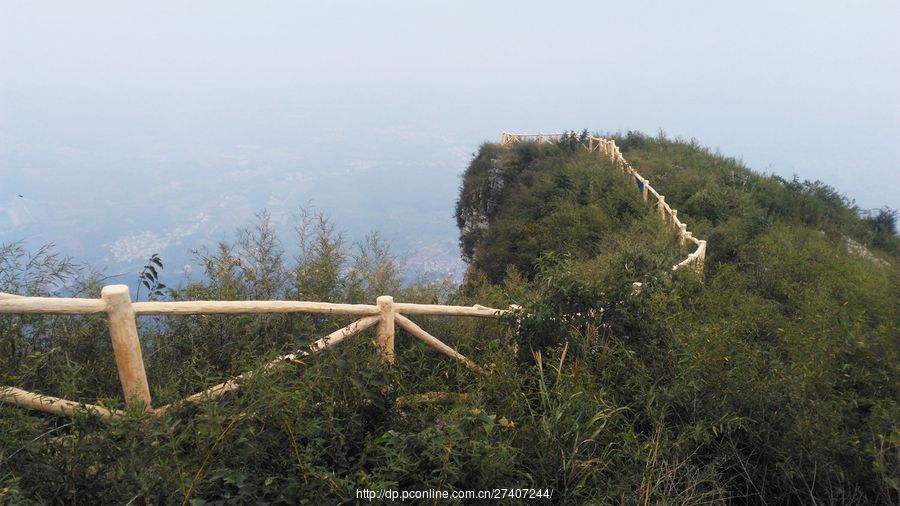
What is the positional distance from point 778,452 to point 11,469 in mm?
4081

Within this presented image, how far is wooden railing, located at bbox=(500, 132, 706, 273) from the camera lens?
348 inches

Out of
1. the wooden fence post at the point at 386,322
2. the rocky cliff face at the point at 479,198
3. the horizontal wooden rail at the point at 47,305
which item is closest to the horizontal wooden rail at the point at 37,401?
the horizontal wooden rail at the point at 47,305

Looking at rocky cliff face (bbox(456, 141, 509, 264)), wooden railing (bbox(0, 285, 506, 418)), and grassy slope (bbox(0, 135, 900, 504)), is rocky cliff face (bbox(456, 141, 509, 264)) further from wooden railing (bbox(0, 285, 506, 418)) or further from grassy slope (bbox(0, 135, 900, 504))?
wooden railing (bbox(0, 285, 506, 418))

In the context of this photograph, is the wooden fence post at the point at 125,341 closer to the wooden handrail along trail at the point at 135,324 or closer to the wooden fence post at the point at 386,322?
the wooden handrail along trail at the point at 135,324

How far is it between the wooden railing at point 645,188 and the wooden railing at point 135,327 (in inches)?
163

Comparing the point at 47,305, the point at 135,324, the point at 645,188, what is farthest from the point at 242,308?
the point at 645,188

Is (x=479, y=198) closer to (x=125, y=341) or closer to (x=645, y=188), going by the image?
(x=645, y=188)

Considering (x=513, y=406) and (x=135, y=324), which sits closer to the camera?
(x=135, y=324)

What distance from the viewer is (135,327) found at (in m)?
3.33

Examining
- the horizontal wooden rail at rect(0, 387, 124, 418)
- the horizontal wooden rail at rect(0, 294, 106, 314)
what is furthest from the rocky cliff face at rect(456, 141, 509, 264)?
the horizontal wooden rail at rect(0, 387, 124, 418)

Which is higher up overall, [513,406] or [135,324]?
[135,324]

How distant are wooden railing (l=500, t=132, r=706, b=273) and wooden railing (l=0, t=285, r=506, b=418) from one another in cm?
415

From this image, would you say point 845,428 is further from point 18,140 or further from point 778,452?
point 18,140

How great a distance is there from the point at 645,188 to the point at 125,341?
46.2ft
